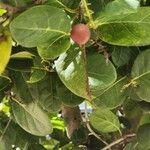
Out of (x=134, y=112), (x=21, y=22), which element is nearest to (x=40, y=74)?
(x=21, y=22)

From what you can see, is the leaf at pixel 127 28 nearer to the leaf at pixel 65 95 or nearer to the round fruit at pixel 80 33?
the round fruit at pixel 80 33

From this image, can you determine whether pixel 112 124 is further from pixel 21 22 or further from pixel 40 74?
pixel 21 22

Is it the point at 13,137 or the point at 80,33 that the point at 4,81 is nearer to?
the point at 13,137

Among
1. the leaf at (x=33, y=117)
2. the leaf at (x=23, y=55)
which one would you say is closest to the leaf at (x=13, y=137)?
the leaf at (x=33, y=117)

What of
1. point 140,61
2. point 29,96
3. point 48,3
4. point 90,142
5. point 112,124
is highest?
point 48,3

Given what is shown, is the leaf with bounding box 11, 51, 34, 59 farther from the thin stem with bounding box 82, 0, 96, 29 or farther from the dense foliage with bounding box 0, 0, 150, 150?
the thin stem with bounding box 82, 0, 96, 29

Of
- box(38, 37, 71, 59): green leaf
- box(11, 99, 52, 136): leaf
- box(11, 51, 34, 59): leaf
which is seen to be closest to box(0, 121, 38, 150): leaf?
box(11, 99, 52, 136): leaf
